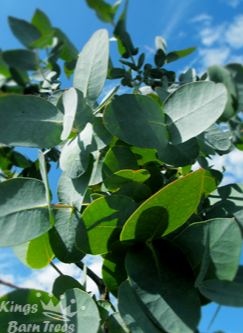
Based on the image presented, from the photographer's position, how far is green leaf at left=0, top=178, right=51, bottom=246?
17.2 inches

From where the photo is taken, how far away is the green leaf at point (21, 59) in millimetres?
423

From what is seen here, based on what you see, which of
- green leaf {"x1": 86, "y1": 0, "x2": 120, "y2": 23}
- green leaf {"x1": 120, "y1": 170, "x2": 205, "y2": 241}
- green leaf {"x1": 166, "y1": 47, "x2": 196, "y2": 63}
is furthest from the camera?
green leaf {"x1": 166, "y1": 47, "x2": 196, "y2": 63}

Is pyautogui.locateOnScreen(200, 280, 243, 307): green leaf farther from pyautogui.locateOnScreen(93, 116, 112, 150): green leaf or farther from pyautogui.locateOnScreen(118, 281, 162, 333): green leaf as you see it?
pyautogui.locateOnScreen(93, 116, 112, 150): green leaf

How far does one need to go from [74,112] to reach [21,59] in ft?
0.23

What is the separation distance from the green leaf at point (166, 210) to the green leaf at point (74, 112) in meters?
0.11

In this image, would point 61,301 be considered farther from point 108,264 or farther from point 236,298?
point 236,298

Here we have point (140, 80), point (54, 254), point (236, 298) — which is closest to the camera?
point (236, 298)

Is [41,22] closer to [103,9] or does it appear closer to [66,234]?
[103,9]

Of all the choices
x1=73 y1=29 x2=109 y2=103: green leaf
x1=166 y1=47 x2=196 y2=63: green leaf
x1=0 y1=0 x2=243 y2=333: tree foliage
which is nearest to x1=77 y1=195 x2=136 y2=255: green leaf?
x1=0 y1=0 x2=243 y2=333: tree foliage

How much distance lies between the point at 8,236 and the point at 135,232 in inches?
4.7

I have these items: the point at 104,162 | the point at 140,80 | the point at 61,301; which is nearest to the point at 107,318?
the point at 61,301

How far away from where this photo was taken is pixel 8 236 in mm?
435

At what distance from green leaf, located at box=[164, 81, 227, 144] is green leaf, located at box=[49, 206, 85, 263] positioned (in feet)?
0.44

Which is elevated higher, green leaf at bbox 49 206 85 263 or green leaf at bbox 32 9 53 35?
green leaf at bbox 32 9 53 35
